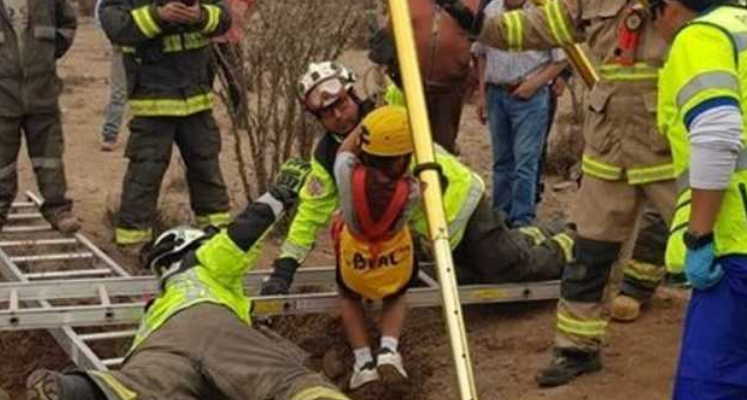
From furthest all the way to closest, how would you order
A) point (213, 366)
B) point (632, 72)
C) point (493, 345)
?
point (493, 345)
point (632, 72)
point (213, 366)

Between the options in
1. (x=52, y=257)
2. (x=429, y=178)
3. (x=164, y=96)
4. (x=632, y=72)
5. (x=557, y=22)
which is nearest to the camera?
(x=429, y=178)

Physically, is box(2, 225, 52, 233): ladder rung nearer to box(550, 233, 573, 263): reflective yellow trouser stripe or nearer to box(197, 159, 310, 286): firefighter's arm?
box(197, 159, 310, 286): firefighter's arm

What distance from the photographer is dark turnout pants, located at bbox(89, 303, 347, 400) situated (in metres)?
5.20

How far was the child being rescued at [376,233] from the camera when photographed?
20.2 ft

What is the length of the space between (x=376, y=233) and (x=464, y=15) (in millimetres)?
1081

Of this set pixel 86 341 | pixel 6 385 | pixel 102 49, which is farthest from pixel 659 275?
pixel 102 49

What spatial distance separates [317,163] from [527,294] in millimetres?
1262

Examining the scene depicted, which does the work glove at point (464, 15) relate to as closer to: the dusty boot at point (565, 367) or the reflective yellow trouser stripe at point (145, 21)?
the dusty boot at point (565, 367)

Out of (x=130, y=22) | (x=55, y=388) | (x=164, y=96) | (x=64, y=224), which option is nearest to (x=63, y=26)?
(x=130, y=22)

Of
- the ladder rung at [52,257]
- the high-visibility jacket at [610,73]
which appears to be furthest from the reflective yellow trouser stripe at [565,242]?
the ladder rung at [52,257]

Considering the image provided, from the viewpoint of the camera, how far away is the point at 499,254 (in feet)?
22.8

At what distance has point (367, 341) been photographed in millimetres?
6449

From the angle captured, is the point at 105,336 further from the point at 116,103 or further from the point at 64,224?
the point at 116,103

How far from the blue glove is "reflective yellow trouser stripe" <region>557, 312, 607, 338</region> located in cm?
156
